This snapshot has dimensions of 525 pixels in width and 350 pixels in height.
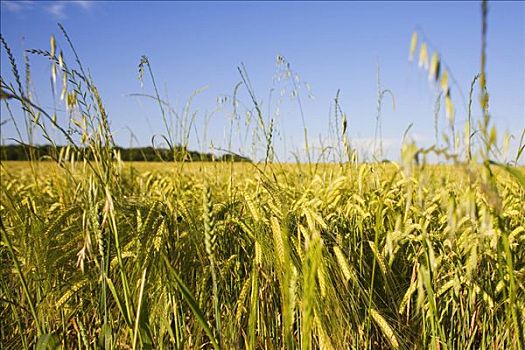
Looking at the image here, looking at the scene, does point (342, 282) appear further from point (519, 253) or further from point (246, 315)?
point (519, 253)

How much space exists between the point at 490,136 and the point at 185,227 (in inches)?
42.0

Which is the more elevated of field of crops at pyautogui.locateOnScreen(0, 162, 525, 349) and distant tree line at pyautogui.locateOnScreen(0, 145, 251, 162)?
distant tree line at pyautogui.locateOnScreen(0, 145, 251, 162)

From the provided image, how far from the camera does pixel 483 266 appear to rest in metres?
1.47

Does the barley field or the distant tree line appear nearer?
the barley field

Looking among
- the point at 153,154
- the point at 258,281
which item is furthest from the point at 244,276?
the point at 153,154

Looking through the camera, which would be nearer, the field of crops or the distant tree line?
the field of crops

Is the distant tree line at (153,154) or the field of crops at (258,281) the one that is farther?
the distant tree line at (153,154)

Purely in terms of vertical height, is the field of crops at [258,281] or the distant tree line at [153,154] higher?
the distant tree line at [153,154]

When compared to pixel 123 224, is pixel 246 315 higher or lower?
lower

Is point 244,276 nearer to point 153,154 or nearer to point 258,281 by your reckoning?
point 258,281

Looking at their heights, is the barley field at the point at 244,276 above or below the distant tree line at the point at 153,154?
below

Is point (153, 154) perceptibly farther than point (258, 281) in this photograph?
Yes

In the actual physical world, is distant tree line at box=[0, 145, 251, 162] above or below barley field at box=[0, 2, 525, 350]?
above

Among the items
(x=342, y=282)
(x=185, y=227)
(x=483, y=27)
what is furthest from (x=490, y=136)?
(x=185, y=227)
